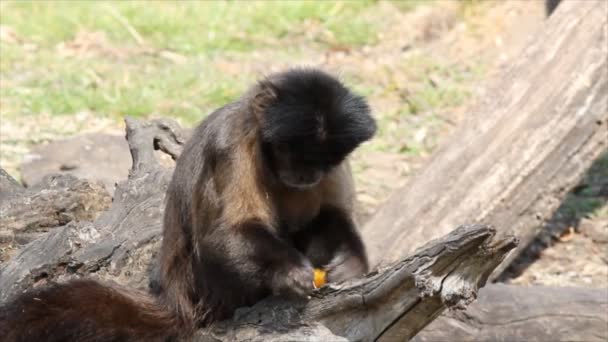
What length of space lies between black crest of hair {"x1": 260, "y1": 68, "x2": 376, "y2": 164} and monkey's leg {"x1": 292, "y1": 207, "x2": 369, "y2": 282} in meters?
0.41

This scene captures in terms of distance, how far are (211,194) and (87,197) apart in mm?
1468

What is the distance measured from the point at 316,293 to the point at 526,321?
1.92m

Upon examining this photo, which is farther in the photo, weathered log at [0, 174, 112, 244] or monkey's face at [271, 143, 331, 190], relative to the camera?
weathered log at [0, 174, 112, 244]

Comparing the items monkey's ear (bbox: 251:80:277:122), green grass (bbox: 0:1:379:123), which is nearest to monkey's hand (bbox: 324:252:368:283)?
monkey's ear (bbox: 251:80:277:122)

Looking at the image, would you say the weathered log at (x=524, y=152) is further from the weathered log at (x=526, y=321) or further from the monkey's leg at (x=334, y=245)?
the monkey's leg at (x=334, y=245)

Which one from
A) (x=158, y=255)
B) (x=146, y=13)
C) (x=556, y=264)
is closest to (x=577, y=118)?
(x=556, y=264)

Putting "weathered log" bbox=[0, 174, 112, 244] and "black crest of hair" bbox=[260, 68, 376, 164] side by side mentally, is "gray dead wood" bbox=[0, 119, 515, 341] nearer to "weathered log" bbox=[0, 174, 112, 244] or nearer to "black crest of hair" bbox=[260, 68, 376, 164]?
"weathered log" bbox=[0, 174, 112, 244]

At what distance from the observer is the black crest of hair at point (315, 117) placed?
408cm

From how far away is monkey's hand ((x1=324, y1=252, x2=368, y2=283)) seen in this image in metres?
4.35

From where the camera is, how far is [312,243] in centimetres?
454

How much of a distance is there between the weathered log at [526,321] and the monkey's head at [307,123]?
1.63 metres

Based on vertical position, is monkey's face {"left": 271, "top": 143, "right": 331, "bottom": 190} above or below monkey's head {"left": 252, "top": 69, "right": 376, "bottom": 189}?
below

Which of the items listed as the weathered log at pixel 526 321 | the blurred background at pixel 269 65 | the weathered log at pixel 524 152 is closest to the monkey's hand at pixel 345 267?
the weathered log at pixel 526 321

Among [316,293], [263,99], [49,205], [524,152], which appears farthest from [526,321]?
[49,205]
